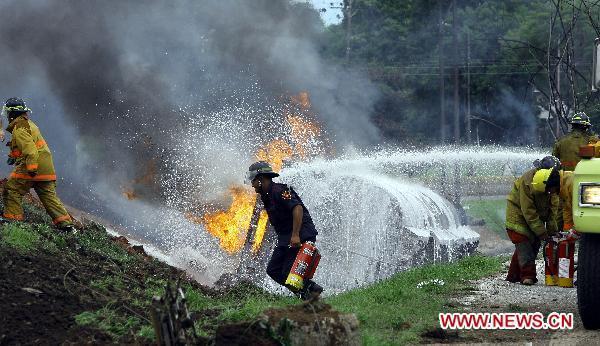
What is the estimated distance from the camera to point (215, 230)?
1845 centimetres

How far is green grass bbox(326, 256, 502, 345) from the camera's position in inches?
316

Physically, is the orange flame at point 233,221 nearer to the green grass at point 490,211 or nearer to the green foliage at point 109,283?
the green foliage at point 109,283

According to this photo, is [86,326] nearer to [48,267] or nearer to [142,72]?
[48,267]

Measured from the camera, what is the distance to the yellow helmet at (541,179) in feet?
35.3

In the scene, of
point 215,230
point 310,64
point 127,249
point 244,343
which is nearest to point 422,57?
point 310,64

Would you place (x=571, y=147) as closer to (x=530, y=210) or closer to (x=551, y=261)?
(x=530, y=210)

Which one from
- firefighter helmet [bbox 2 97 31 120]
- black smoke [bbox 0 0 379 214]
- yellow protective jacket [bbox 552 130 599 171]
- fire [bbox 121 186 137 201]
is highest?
black smoke [bbox 0 0 379 214]

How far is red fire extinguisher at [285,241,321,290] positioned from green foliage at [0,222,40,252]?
8.68ft

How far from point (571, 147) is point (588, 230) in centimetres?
552

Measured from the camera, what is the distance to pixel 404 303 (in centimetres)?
965

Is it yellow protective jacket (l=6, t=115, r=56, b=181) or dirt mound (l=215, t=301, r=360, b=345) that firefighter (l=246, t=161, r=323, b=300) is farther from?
dirt mound (l=215, t=301, r=360, b=345)

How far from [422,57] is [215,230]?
21.2 m
